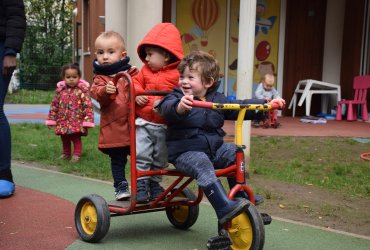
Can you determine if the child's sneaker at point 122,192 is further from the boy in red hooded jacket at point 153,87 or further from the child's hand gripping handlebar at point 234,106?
the child's hand gripping handlebar at point 234,106

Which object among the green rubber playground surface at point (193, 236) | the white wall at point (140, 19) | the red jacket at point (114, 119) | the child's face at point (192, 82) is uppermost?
the white wall at point (140, 19)

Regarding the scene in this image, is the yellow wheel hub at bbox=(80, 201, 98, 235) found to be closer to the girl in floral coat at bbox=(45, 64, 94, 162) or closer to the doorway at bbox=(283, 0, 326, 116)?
the girl in floral coat at bbox=(45, 64, 94, 162)

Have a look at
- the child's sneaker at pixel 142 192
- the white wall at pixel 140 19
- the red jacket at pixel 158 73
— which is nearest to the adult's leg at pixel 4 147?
the red jacket at pixel 158 73

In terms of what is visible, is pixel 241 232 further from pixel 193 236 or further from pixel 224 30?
pixel 224 30

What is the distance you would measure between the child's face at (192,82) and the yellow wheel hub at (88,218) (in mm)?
998

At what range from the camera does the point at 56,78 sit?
23.4 metres

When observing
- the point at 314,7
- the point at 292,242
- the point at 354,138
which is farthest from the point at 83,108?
the point at 314,7

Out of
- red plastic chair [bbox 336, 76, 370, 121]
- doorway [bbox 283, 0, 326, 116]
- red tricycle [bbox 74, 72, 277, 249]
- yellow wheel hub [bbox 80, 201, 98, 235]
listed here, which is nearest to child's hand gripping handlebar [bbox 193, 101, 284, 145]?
red tricycle [bbox 74, 72, 277, 249]

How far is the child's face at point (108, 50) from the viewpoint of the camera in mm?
3695

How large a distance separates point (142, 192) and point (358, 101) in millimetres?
8785

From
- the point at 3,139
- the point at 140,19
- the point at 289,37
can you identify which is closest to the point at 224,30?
the point at 289,37

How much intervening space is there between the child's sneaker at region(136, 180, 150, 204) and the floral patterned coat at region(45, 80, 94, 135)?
10.4 ft

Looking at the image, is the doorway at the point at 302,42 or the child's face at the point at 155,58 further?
the doorway at the point at 302,42

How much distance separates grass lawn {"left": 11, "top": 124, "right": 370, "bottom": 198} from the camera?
5.69 m
